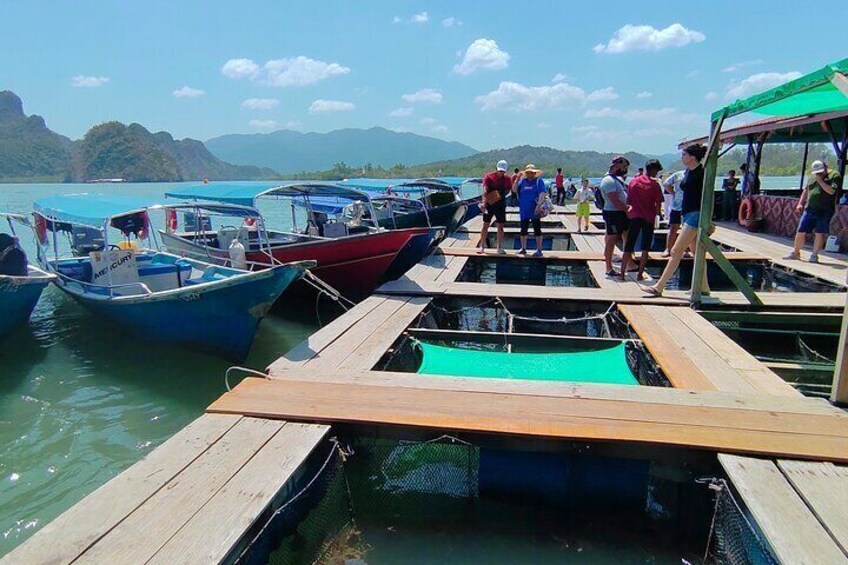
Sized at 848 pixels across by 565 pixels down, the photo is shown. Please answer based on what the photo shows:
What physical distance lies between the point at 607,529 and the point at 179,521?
2.41m

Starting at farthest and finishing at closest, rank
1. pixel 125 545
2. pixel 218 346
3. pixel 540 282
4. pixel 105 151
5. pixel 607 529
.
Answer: pixel 105 151
pixel 540 282
pixel 218 346
pixel 607 529
pixel 125 545

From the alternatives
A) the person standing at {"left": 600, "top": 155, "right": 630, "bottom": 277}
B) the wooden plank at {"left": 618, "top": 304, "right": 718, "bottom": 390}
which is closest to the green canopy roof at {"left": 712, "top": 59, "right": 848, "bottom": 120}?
the person standing at {"left": 600, "top": 155, "right": 630, "bottom": 277}

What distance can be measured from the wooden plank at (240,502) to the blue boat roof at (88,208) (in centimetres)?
528

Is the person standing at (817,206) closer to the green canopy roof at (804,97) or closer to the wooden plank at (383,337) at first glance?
the green canopy roof at (804,97)

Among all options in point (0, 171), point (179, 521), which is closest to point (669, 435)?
point (179, 521)

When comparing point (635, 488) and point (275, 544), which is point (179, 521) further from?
point (635, 488)

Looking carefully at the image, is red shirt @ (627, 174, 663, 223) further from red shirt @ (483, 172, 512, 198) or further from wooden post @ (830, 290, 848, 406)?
wooden post @ (830, 290, 848, 406)

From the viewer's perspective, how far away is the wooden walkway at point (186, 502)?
212 cm

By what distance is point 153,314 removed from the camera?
6359mm

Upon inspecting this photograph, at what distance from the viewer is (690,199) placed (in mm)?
5789


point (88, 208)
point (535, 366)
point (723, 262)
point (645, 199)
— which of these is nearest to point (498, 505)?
point (535, 366)

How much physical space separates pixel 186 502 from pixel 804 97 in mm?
7127

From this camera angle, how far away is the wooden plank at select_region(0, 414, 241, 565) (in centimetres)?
211

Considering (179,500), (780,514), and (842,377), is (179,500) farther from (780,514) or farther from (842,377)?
(842,377)
